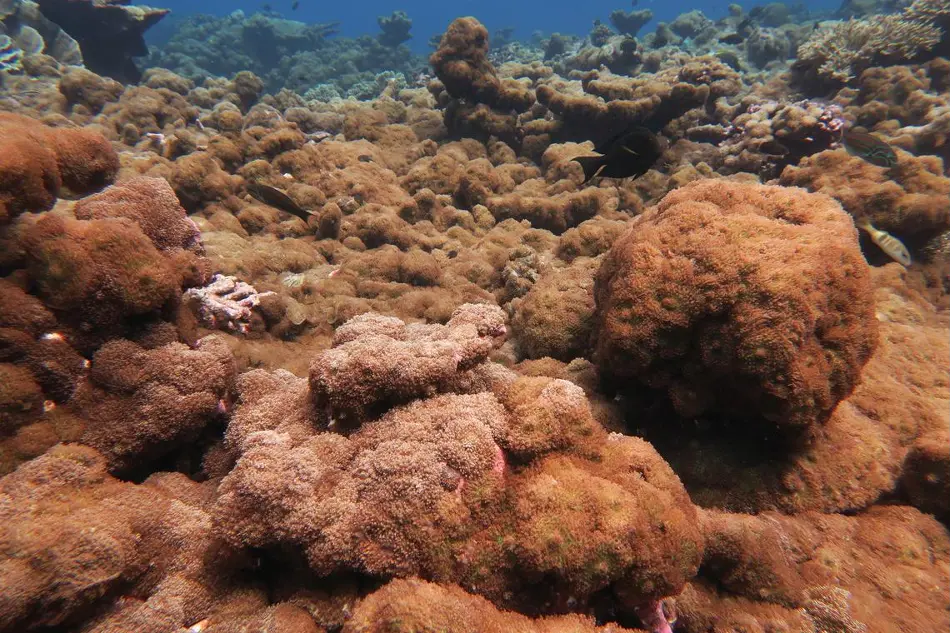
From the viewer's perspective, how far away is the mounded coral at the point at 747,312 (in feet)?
8.70

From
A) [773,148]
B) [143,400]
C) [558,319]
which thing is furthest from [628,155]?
[773,148]

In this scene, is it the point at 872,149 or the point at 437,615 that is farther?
the point at 872,149

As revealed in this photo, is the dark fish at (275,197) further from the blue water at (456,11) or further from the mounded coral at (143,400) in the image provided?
the blue water at (456,11)

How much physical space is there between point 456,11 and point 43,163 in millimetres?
113509

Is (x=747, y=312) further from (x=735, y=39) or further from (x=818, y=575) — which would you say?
(x=735, y=39)

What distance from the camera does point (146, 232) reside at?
3.21 meters

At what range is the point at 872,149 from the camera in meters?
5.65

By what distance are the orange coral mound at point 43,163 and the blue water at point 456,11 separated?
75.3 metres

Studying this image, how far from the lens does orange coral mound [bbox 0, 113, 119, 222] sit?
255cm

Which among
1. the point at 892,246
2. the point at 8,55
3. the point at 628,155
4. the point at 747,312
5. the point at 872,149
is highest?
the point at 872,149

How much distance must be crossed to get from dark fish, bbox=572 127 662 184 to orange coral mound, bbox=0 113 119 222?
13.5 feet

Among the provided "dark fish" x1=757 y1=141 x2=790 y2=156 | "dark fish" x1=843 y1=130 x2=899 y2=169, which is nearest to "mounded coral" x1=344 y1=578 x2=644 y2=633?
"dark fish" x1=843 y1=130 x2=899 y2=169

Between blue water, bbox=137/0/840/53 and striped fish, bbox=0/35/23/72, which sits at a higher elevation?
blue water, bbox=137/0/840/53

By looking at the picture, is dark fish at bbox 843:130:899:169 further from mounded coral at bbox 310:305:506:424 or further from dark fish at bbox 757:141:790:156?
mounded coral at bbox 310:305:506:424
